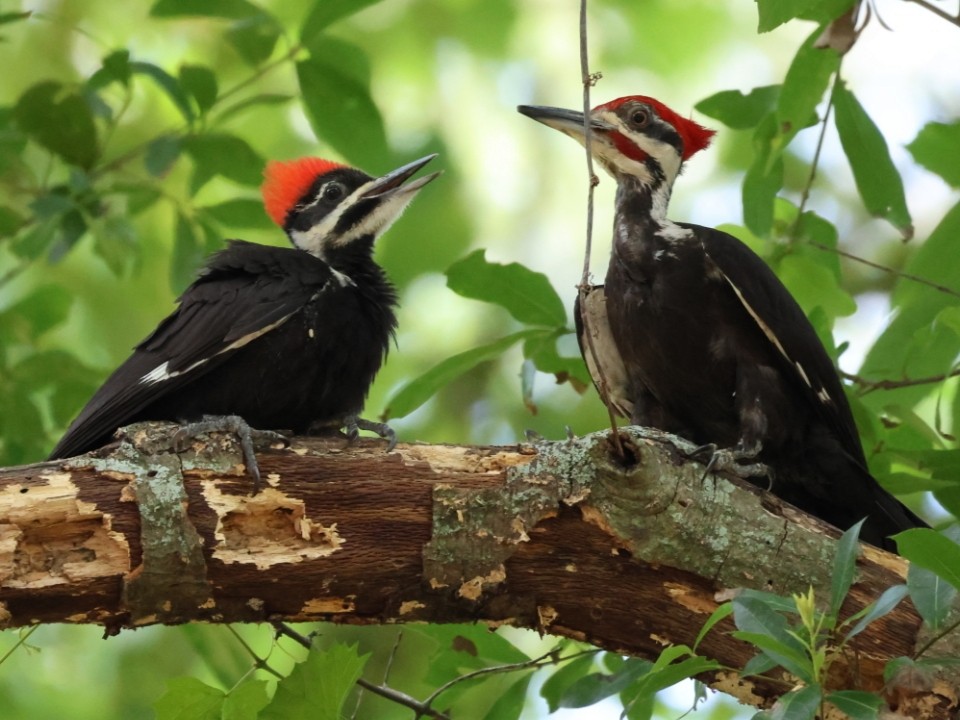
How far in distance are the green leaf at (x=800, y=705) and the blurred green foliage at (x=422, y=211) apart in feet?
0.97

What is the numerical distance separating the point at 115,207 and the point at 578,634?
2.60 m

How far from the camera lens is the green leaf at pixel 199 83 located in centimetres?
392

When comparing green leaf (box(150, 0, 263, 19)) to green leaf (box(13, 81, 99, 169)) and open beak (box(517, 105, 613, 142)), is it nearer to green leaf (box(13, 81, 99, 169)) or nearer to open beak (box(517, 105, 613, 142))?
green leaf (box(13, 81, 99, 169))

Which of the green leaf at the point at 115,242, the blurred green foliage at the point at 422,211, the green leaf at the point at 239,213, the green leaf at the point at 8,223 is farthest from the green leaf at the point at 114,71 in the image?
the green leaf at the point at 8,223

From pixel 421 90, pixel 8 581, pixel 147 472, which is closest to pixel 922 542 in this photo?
pixel 147 472

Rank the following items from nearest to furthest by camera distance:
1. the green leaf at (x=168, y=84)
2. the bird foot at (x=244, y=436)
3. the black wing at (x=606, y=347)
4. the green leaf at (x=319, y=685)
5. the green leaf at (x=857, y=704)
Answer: the green leaf at (x=857, y=704) < the green leaf at (x=319, y=685) < the bird foot at (x=244, y=436) < the green leaf at (x=168, y=84) < the black wing at (x=606, y=347)

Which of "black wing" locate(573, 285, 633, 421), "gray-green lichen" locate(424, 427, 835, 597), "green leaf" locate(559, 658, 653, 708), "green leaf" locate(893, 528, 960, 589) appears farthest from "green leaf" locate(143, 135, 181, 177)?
"green leaf" locate(893, 528, 960, 589)

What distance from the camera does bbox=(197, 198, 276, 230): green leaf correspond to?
4.24 meters

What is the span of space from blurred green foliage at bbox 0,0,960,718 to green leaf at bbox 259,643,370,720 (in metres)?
0.02

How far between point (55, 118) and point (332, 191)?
3.24ft

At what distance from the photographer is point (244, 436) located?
287cm

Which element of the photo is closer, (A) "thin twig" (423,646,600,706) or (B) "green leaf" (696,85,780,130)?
(A) "thin twig" (423,646,600,706)

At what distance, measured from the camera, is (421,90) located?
695cm

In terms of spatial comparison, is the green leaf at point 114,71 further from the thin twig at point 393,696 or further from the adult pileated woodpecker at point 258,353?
the thin twig at point 393,696
